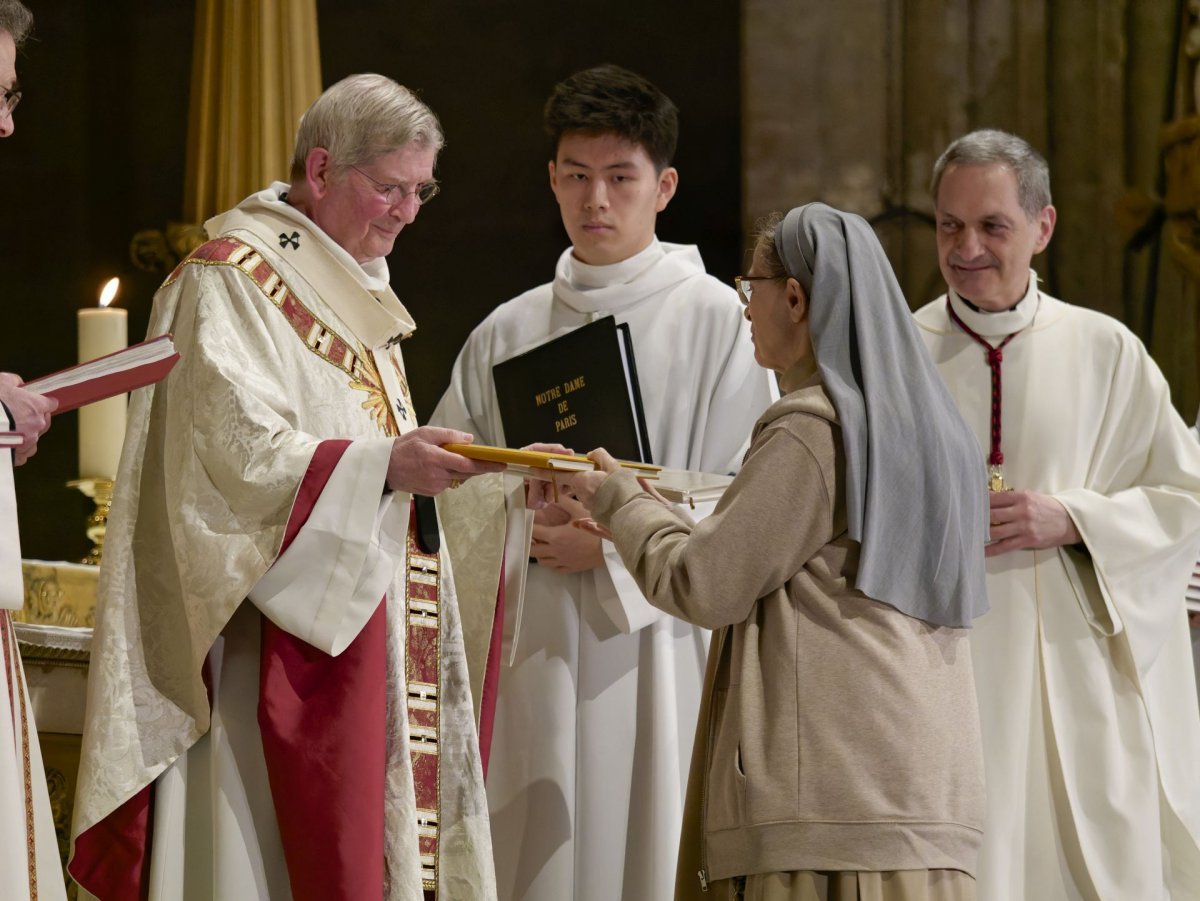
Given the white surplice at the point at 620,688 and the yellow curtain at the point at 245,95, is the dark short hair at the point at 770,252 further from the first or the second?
the yellow curtain at the point at 245,95

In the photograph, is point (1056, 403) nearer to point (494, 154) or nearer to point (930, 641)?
point (930, 641)

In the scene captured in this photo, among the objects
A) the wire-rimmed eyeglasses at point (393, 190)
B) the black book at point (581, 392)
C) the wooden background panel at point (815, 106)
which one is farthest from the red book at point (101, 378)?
the wooden background panel at point (815, 106)

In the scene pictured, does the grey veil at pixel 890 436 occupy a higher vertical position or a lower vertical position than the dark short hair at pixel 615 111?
lower

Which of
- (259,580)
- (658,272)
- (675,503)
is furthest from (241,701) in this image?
(658,272)

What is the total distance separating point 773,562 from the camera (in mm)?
2756

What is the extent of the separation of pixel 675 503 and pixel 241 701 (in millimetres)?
959

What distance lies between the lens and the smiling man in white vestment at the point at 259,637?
3104mm

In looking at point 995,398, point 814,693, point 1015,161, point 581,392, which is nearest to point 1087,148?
point 1015,161

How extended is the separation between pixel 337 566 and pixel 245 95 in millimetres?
2629

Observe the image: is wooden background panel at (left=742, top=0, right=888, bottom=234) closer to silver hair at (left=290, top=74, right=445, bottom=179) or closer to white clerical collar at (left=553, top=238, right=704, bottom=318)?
white clerical collar at (left=553, top=238, right=704, bottom=318)

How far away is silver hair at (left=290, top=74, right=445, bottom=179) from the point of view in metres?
3.44

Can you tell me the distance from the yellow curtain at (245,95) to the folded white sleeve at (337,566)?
89.9 inches

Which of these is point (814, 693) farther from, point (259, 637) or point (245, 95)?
point (245, 95)

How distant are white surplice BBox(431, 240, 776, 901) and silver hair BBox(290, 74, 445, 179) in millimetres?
824
